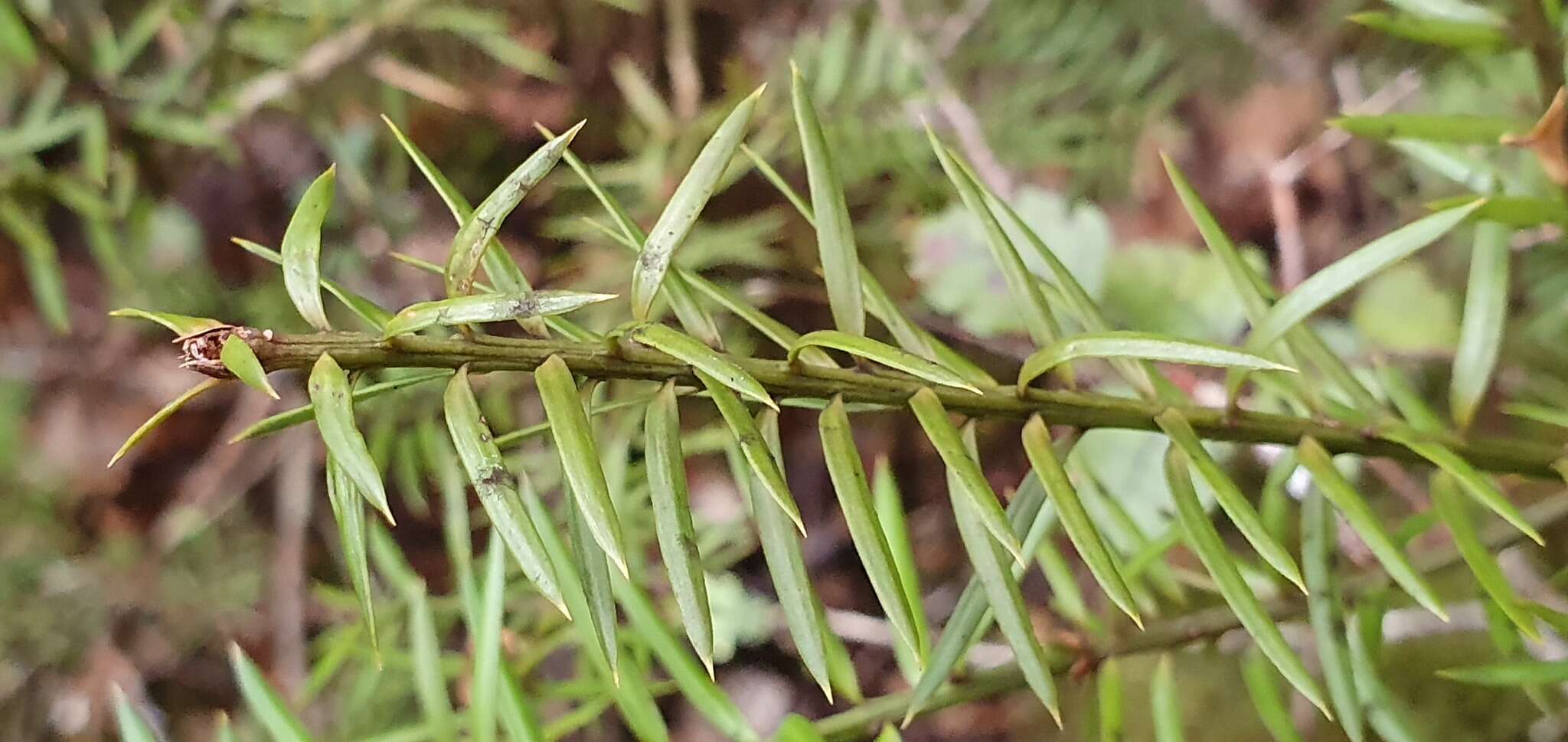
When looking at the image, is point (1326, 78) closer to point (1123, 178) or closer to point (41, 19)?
point (1123, 178)

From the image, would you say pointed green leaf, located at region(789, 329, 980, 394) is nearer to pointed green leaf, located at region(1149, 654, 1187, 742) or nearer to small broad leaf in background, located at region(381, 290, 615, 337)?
small broad leaf in background, located at region(381, 290, 615, 337)

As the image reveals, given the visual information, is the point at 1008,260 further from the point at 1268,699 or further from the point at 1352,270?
the point at 1268,699

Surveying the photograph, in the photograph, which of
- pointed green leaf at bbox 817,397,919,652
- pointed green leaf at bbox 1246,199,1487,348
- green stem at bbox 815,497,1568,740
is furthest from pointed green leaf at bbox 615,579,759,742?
pointed green leaf at bbox 1246,199,1487,348

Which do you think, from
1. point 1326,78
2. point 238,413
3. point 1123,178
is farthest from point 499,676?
point 1326,78

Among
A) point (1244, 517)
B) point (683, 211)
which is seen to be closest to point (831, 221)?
point (683, 211)

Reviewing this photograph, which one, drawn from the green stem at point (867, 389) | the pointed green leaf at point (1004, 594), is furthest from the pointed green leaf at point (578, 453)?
the pointed green leaf at point (1004, 594)

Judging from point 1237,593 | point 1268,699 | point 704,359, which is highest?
point 704,359

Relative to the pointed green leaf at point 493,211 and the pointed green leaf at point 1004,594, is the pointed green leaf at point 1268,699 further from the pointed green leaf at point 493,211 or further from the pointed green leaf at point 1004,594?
the pointed green leaf at point 493,211
